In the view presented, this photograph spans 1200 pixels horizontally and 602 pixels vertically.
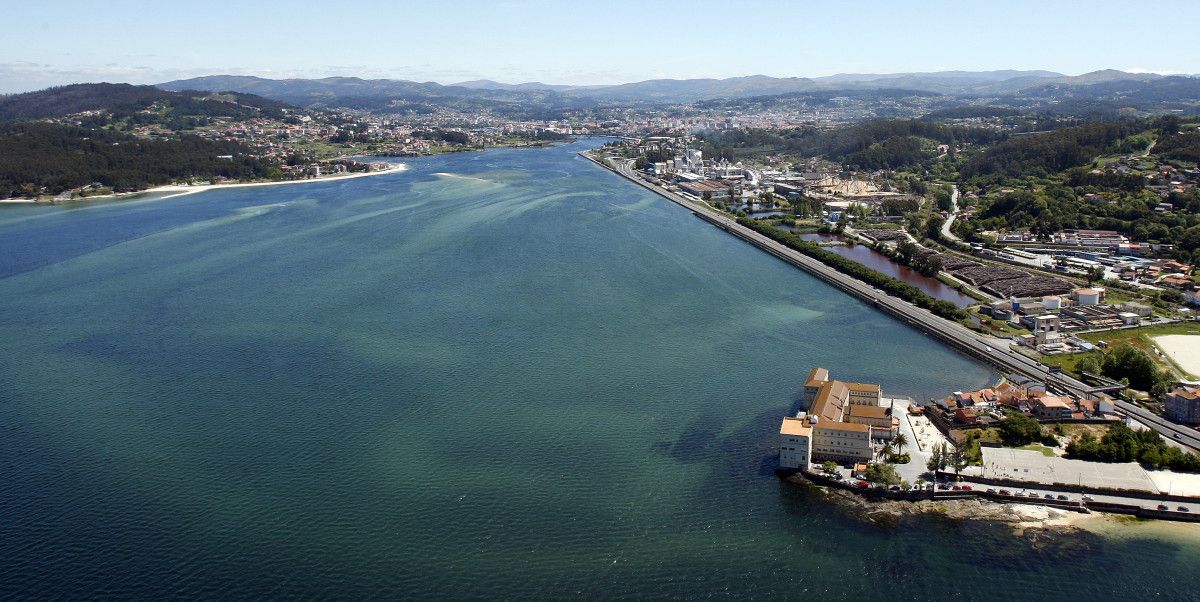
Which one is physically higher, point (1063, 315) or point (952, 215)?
point (952, 215)

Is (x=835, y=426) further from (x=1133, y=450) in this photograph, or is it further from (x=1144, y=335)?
(x=1144, y=335)

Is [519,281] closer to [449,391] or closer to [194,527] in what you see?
[449,391]

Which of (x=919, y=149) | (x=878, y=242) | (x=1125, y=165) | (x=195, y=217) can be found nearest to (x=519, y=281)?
(x=878, y=242)

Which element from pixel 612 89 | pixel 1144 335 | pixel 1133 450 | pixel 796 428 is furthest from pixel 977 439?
pixel 612 89

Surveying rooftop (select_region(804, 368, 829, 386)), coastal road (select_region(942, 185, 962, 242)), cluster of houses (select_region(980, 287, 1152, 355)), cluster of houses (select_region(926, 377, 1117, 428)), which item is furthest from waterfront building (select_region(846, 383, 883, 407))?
→ coastal road (select_region(942, 185, 962, 242))

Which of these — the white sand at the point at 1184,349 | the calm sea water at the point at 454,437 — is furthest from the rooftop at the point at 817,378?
the white sand at the point at 1184,349

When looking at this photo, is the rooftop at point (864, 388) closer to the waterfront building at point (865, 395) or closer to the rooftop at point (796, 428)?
the waterfront building at point (865, 395)
